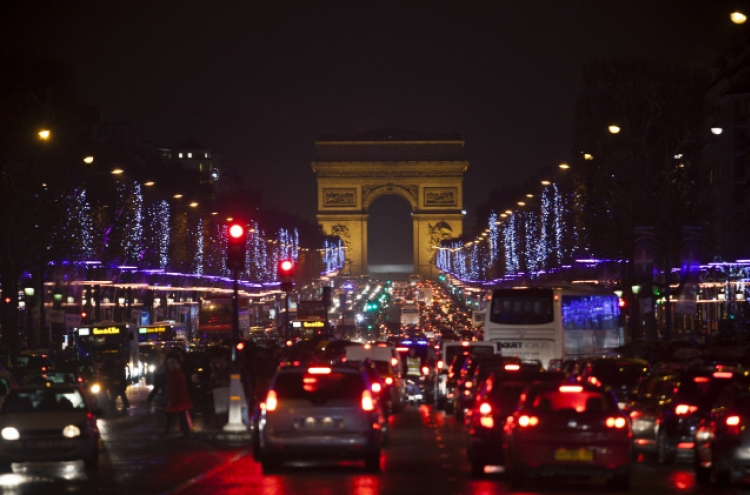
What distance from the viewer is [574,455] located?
20328mm

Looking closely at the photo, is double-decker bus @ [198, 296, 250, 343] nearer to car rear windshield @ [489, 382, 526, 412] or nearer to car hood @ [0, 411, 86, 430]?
car hood @ [0, 411, 86, 430]

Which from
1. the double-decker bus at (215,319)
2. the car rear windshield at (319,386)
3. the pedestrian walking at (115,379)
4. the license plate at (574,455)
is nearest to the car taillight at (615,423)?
the license plate at (574,455)

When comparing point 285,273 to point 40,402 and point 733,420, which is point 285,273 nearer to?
point 40,402

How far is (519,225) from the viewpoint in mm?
127625

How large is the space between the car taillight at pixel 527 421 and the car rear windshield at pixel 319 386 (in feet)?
10.5

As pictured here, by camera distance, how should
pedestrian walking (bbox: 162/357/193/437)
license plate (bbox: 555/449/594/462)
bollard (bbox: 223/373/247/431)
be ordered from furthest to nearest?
pedestrian walking (bbox: 162/357/193/437), bollard (bbox: 223/373/247/431), license plate (bbox: 555/449/594/462)

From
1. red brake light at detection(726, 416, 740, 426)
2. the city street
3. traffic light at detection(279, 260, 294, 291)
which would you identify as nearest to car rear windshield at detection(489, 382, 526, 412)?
the city street

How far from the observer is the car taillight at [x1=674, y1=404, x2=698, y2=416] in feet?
81.8

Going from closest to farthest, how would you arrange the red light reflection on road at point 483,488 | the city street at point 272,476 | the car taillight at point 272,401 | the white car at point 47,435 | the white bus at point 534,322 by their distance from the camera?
the red light reflection on road at point 483,488 → the city street at point 272,476 → the car taillight at point 272,401 → the white car at point 47,435 → the white bus at point 534,322

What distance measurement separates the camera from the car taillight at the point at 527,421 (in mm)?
20516

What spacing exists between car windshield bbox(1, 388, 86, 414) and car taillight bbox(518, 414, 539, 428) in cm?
739

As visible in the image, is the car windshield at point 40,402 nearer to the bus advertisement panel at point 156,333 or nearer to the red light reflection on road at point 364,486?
the red light reflection on road at point 364,486

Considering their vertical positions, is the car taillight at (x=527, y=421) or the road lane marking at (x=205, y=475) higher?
the car taillight at (x=527, y=421)

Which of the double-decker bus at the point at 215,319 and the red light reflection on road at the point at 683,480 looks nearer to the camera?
the red light reflection on road at the point at 683,480
